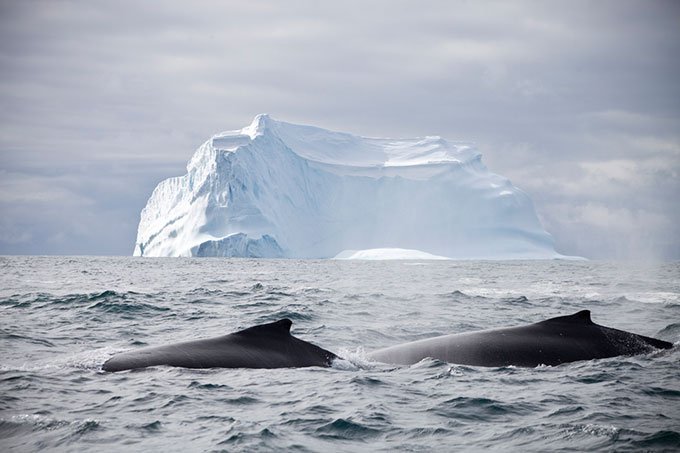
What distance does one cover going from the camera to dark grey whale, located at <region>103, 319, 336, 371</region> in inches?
367

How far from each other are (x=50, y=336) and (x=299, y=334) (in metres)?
4.35

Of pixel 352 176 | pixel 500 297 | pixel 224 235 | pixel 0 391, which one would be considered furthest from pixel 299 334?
pixel 352 176

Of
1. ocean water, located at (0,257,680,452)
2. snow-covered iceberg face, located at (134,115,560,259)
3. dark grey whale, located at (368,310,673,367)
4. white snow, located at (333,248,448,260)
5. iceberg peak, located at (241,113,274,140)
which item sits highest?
iceberg peak, located at (241,113,274,140)

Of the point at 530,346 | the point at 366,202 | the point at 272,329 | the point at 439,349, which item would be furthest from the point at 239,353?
the point at 366,202

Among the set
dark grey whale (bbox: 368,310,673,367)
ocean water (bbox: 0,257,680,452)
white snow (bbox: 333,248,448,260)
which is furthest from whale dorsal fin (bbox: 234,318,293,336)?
white snow (bbox: 333,248,448,260)

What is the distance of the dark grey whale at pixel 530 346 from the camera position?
10000 mm

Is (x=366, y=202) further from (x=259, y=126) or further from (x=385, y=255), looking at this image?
(x=259, y=126)

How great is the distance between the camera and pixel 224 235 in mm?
78062

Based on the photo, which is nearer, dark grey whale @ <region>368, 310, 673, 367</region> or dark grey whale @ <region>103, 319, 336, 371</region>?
dark grey whale @ <region>103, 319, 336, 371</region>

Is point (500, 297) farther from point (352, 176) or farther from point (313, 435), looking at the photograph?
point (352, 176)

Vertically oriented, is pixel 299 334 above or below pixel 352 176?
below

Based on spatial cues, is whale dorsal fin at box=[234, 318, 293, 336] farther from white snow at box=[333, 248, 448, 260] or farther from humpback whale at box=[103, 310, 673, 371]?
white snow at box=[333, 248, 448, 260]

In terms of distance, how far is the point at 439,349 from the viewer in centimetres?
1055

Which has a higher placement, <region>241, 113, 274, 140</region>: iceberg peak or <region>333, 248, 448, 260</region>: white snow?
<region>241, 113, 274, 140</region>: iceberg peak
